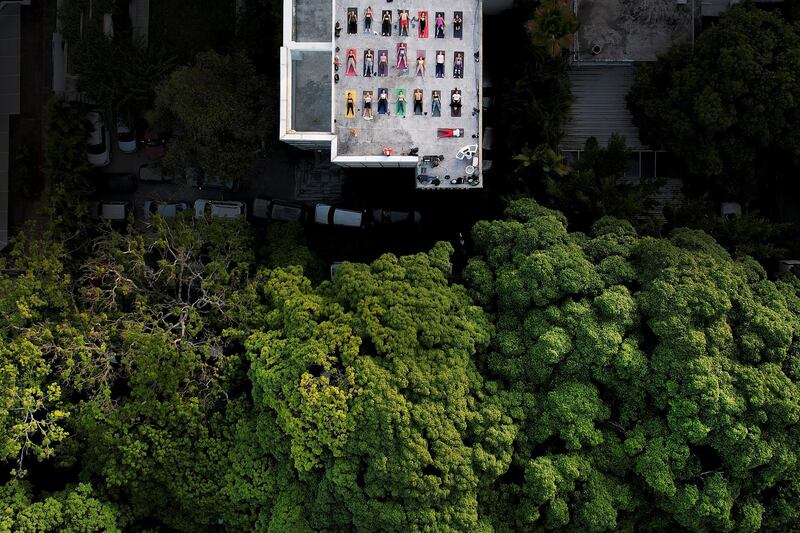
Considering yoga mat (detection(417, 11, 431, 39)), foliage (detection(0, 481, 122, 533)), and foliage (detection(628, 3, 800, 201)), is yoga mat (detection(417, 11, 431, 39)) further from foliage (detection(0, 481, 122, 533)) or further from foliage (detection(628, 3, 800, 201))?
foliage (detection(0, 481, 122, 533))

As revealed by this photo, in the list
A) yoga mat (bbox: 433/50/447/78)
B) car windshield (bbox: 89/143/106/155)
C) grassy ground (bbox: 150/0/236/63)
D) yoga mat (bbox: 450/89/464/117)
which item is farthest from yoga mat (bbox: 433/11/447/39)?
car windshield (bbox: 89/143/106/155)

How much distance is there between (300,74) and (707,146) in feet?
74.5

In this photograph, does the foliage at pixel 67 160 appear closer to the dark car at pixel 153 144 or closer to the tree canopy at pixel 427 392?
the dark car at pixel 153 144

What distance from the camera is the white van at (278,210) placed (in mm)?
51625

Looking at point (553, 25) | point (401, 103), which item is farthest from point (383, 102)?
point (553, 25)

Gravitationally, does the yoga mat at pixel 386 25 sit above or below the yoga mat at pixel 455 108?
above

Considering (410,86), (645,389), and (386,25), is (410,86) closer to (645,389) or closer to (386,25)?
(386,25)

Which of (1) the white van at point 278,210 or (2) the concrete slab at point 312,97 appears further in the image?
(1) the white van at point 278,210

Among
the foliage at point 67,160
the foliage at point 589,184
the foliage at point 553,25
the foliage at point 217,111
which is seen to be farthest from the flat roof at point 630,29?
the foliage at point 67,160

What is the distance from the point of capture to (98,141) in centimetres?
5206

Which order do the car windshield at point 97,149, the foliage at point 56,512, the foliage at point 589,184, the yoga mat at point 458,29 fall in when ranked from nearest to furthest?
the foliage at point 56,512
the yoga mat at point 458,29
the foliage at point 589,184
the car windshield at point 97,149

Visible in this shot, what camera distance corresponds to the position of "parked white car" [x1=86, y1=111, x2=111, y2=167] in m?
51.8

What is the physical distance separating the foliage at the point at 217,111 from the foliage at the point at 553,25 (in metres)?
15.8

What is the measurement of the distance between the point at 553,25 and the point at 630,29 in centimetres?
672
